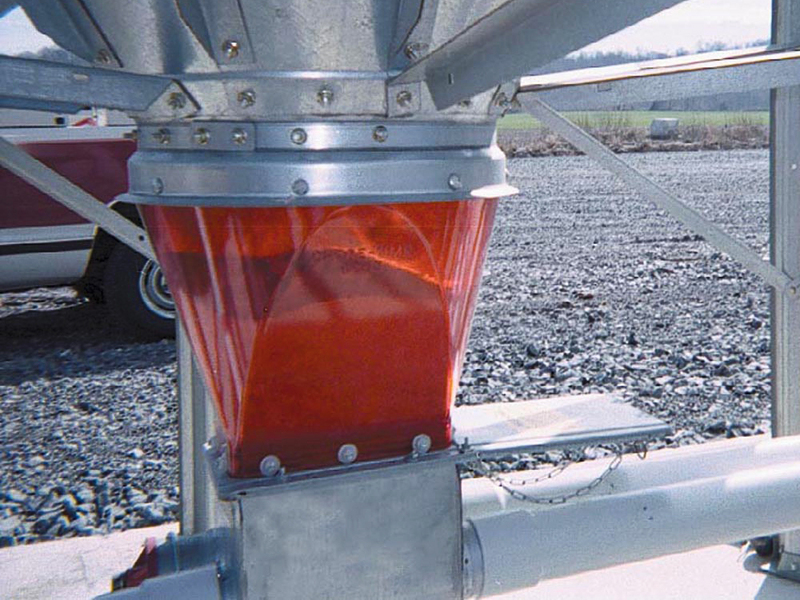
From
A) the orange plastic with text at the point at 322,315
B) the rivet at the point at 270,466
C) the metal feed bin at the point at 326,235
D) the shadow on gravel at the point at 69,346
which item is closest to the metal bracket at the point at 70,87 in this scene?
the metal feed bin at the point at 326,235

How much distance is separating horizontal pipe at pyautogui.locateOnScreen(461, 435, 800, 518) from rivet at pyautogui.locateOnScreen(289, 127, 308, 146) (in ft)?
3.36

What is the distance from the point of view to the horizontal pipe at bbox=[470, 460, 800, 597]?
1.29 m

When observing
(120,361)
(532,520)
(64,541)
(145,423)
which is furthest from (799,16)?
(120,361)

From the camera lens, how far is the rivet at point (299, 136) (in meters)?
1.10

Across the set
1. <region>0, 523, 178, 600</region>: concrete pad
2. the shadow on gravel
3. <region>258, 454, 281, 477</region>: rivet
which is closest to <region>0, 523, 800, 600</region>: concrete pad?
<region>0, 523, 178, 600</region>: concrete pad

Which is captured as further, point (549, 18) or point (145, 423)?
point (145, 423)

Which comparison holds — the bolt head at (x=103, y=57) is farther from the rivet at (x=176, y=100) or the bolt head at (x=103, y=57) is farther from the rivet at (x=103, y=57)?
the rivet at (x=176, y=100)

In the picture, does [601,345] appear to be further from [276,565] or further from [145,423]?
[276,565]

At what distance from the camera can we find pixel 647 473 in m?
2.10

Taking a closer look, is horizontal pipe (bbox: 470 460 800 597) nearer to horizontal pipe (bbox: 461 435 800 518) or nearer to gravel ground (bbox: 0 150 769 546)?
horizontal pipe (bbox: 461 435 800 518)

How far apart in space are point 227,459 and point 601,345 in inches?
164

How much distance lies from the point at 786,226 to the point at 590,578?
3.16 feet

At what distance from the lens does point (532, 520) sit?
1325mm

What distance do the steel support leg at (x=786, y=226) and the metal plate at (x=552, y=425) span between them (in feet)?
3.30
